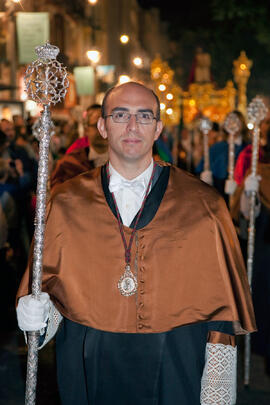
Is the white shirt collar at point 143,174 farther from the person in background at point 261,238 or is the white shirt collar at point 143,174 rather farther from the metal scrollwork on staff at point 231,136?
the metal scrollwork on staff at point 231,136

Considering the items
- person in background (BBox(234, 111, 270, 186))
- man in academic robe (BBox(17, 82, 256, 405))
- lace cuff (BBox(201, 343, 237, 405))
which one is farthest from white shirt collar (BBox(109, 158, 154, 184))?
person in background (BBox(234, 111, 270, 186))

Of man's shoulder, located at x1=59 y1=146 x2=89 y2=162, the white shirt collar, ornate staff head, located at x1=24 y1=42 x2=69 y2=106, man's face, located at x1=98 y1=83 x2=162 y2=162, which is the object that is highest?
ornate staff head, located at x1=24 y1=42 x2=69 y2=106

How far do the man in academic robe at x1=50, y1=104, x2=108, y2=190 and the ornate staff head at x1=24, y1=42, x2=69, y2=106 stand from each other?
3191 millimetres

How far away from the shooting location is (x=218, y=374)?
304 cm

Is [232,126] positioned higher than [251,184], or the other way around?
[232,126]

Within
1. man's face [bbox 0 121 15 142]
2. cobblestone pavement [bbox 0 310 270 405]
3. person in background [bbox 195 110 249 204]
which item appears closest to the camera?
cobblestone pavement [bbox 0 310 270 405]

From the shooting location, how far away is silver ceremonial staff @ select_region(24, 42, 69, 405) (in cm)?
286

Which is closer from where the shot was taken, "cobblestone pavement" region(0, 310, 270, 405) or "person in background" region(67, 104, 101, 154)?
"cobblestone pavement" region(0, 310, 270, 405)

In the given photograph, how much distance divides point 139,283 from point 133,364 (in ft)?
1.22

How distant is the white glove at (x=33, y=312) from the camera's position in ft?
9.27

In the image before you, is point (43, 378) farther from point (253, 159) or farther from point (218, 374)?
point (218, 374)

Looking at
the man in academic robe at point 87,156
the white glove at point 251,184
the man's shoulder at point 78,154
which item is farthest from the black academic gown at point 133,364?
the man's shoulder at point 78,154

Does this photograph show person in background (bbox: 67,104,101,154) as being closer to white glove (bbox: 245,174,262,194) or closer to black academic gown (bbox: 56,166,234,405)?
white glove (bbox: 245,174,262,194)

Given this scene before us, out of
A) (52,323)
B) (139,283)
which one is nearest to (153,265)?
(139,283)
